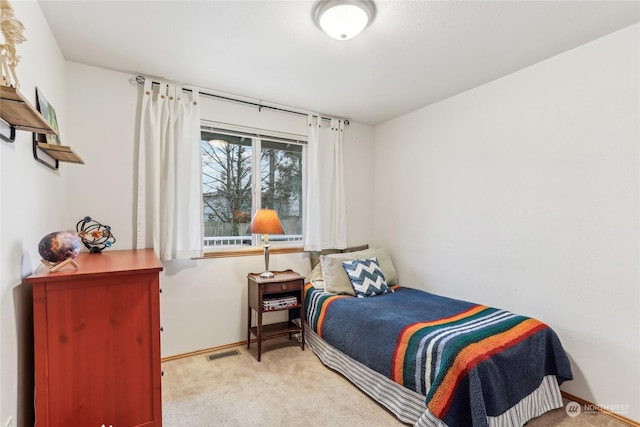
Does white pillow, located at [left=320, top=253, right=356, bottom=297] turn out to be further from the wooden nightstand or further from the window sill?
the window sill

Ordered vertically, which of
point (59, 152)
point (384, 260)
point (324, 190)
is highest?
point (59, 152)

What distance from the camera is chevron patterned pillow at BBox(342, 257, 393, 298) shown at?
9.78ft

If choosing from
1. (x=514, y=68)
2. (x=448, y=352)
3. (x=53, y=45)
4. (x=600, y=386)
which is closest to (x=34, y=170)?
(x=53, y=45)

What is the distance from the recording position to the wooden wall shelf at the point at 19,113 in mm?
1023

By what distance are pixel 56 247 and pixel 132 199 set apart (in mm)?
1294

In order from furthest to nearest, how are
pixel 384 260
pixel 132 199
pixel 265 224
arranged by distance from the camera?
pixel 384 260, pixel 265 224, pixel 132 199

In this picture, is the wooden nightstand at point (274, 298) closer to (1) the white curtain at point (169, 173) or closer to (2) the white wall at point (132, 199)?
(2) the white wall at point (132, 199)

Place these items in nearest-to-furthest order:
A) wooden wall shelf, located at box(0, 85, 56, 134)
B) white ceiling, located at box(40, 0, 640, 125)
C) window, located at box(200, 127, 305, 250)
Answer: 1. wooden wall shelf, located at box(0, 85, 56, 134)
2. white ceiling, located at box(40, 0, 640, 125)
3. window, located at box(200, 127, 305, 250)

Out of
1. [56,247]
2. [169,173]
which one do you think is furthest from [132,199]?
[56,247]

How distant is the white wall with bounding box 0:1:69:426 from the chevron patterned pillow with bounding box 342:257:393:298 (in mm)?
2294

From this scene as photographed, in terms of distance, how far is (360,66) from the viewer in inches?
97.0

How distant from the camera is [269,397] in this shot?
87.3 inches

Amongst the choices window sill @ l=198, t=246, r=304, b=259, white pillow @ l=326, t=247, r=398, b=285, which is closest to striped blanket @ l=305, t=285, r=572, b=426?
white pillow @ l=326, t=247, r=398, b=285

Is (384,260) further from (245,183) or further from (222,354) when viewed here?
(222,354)
